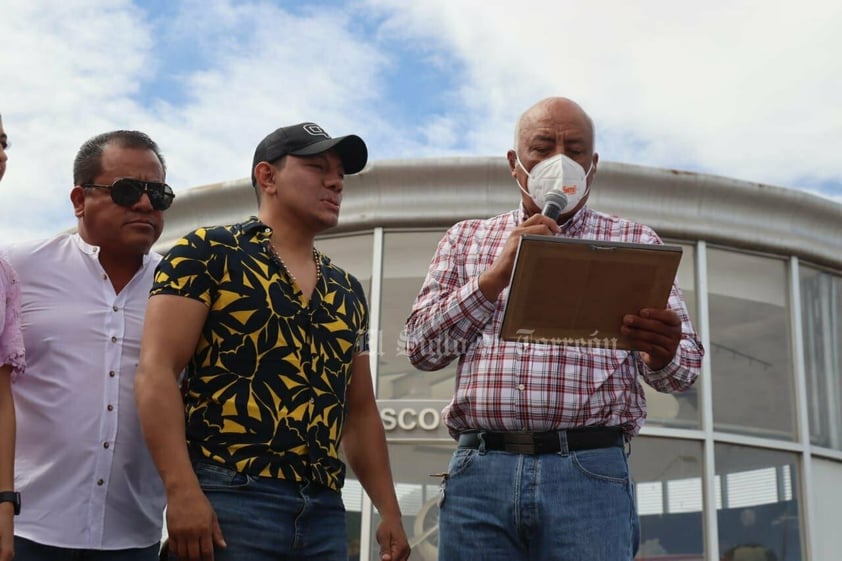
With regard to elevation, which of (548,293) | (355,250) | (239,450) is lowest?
(239,450)

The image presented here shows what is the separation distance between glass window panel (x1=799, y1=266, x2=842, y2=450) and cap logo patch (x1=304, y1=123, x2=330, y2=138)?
32.9 ft

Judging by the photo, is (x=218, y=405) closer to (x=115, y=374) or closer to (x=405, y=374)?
(x=115, y=374)

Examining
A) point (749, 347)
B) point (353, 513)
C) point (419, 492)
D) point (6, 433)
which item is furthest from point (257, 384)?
point (749, 347)

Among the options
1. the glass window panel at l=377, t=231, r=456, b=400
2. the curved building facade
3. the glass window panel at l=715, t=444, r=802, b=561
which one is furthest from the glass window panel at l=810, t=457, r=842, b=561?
the glass window panel at l=377, t=231, r=456, b=400

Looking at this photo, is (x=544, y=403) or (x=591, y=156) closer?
(x=544, y=403)

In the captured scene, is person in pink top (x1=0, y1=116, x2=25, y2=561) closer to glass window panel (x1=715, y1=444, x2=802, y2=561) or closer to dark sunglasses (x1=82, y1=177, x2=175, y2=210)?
dark sunglasses (x1=82, y1=177, x2=175, y2=210)

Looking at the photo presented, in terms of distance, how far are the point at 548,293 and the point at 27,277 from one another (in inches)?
68.4

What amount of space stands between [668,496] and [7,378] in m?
9.13

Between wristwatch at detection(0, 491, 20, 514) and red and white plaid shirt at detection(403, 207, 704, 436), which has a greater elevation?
red and white plaid shirt at detection(403, 207, 704, 436)

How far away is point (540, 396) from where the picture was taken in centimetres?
314

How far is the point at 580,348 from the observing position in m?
3.22

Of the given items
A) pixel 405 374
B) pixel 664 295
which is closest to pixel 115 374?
pixel 664 295

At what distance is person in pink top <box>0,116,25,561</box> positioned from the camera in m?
2.78

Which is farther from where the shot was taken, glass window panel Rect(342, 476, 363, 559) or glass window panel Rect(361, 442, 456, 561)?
glass window panel Rect(342, 476, 363, 559)
